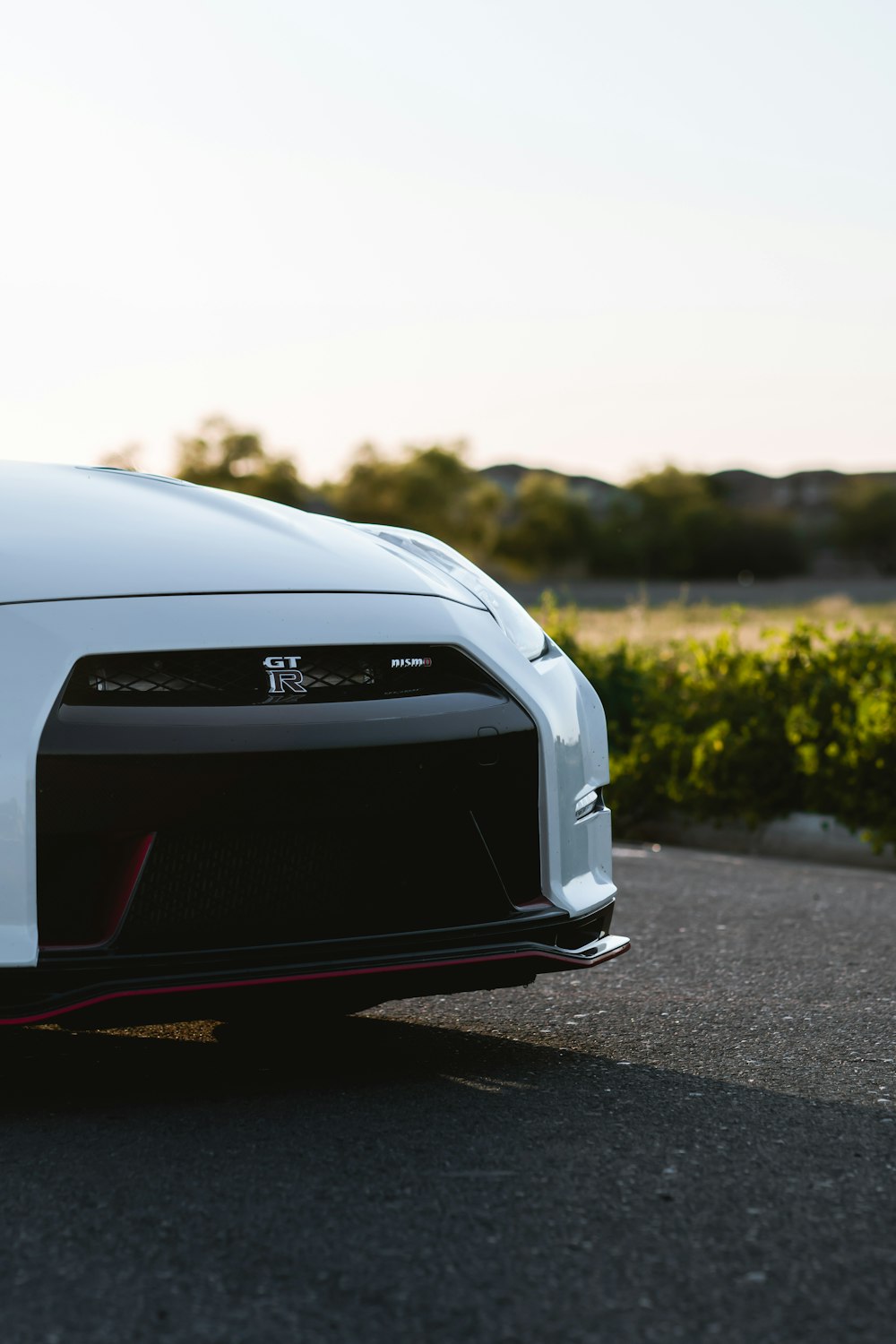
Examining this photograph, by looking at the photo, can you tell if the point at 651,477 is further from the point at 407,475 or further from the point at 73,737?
the point at 73,737

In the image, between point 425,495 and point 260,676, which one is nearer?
point 260,676

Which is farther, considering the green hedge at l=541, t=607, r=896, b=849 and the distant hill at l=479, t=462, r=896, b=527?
the distant hill at l=479, t=462, r=896, b=527

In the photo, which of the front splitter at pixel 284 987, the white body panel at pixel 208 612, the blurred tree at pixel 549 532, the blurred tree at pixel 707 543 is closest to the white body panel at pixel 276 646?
the white body panel at pixel 208 612

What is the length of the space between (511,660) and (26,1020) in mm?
1231

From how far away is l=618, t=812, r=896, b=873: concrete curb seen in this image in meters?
6.93

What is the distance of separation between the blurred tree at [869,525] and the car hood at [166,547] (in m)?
89.6

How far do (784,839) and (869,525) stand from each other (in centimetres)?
8854

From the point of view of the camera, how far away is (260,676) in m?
3.11

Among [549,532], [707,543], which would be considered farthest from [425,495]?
[707,543]

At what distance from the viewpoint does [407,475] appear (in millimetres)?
102000

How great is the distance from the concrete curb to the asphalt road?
8.44 ft

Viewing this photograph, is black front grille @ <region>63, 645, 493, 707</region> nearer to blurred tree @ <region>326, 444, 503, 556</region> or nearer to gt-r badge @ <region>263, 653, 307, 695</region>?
gt-r badge @ <region>263, 653, 307, 695</region>

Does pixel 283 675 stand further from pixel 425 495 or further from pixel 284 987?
pixel 425 495

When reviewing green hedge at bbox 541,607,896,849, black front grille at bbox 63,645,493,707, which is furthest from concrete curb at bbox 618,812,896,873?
black front grille at bbox 63,645,493,707
